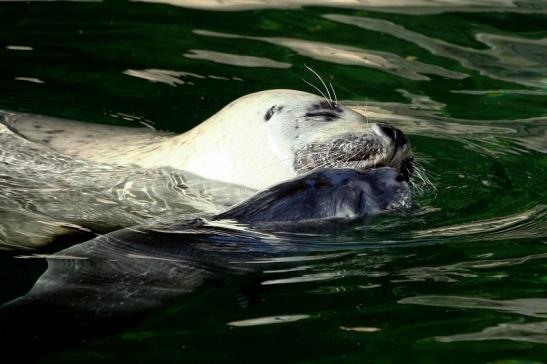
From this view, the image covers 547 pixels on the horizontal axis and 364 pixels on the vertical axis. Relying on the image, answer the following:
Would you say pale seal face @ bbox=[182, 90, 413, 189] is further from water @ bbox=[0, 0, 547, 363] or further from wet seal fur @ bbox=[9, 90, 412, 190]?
water @ bbox=[0, 0, 547, 363]

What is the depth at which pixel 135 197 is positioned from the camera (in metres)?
5.81

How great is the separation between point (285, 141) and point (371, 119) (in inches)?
53.9

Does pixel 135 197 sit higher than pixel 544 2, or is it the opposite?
pixel 544 2

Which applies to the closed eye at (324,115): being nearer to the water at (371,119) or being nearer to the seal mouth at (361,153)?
the seal mouth at (361,153)

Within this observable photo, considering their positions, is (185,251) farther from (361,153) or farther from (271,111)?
(271,111)

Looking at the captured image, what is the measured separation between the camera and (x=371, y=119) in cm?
724

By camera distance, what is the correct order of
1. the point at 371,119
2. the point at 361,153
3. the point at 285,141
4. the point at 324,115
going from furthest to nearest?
the point at 371,119, the point at 324,115, the point at 285,141, the point at 361,153

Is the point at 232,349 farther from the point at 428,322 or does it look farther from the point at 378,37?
the point at 378,37

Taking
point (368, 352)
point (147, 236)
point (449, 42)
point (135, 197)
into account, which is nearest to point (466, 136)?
point (449, 42)

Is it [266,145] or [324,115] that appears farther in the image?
[324,115]

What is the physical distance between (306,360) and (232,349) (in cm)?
26

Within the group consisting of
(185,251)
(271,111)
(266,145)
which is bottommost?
(185,251)

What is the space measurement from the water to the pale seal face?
13.7 inches

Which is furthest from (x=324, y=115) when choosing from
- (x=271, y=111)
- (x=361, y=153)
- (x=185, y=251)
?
(x=185, y=251)
